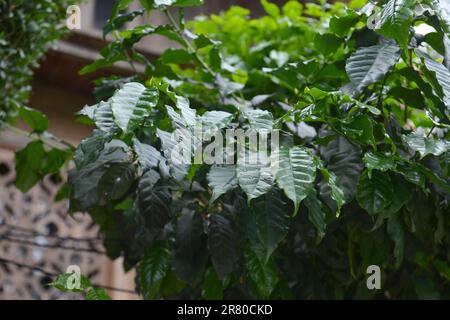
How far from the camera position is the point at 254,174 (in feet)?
3.46

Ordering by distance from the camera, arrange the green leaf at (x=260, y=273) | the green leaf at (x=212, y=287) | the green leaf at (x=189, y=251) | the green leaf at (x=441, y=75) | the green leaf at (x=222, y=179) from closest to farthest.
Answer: the green leaf at (x=222, y=179) → the green leaf at (x=441, y=75) → the green leaf at (x=260, y=273) → the green leaf at (x=189, y=251) → the green leaf at (x=212, y=287)

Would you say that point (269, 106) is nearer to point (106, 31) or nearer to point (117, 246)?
point (106, 31)

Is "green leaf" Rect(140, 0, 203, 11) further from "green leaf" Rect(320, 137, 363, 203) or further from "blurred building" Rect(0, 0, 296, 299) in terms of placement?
"blurred building" Rect(0, 0, 296, 299)

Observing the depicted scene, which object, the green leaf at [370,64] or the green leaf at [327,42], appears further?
the green leaf at [327,42]

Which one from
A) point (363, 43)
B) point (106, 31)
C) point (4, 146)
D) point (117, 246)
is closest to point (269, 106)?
point (363, 43)

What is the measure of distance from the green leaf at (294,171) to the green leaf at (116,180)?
431mm

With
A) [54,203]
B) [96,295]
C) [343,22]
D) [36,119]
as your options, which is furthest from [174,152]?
[54,203]

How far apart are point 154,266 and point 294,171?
525 millimetres

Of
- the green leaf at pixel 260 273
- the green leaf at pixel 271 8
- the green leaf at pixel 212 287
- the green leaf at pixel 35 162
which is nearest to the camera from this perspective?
the green leaf at pixel 260 273

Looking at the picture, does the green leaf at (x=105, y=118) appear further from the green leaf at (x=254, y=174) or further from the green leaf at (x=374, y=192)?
the green leaf at (x=374, y=192)

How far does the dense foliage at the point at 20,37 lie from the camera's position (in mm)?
1887
